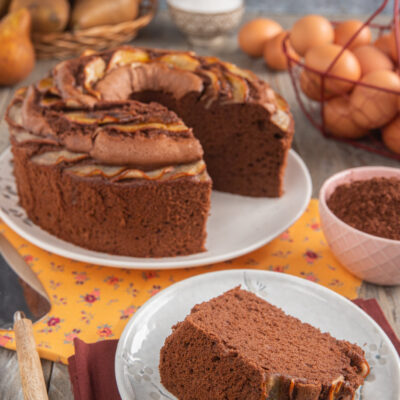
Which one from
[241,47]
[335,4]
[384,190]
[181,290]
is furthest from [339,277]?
[335,4]

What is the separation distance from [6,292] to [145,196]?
1.92 ft

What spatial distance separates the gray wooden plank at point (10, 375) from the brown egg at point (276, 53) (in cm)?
277

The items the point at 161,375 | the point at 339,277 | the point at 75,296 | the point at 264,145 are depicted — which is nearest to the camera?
the point at 161,375

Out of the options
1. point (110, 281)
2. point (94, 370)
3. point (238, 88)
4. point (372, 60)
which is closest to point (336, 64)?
point (372, 60)

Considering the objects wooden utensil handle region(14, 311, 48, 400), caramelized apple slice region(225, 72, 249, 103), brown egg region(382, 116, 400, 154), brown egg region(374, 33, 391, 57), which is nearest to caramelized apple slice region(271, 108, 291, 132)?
caramelized apple slice region(225, 72, 249, 103)

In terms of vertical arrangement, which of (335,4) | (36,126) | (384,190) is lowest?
(335,4)

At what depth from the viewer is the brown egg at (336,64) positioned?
2887 mm

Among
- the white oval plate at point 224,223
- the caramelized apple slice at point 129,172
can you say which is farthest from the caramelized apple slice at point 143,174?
the white oval plate at point 224,223

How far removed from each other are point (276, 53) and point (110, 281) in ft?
7.79

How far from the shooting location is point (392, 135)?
2.96m

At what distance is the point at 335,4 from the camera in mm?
5223

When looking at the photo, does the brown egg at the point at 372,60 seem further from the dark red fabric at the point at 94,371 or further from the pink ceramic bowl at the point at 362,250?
the dark red fabric at the point at 94,371

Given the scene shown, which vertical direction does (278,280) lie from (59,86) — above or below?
below

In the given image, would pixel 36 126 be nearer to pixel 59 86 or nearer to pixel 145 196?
pixel 59 86
